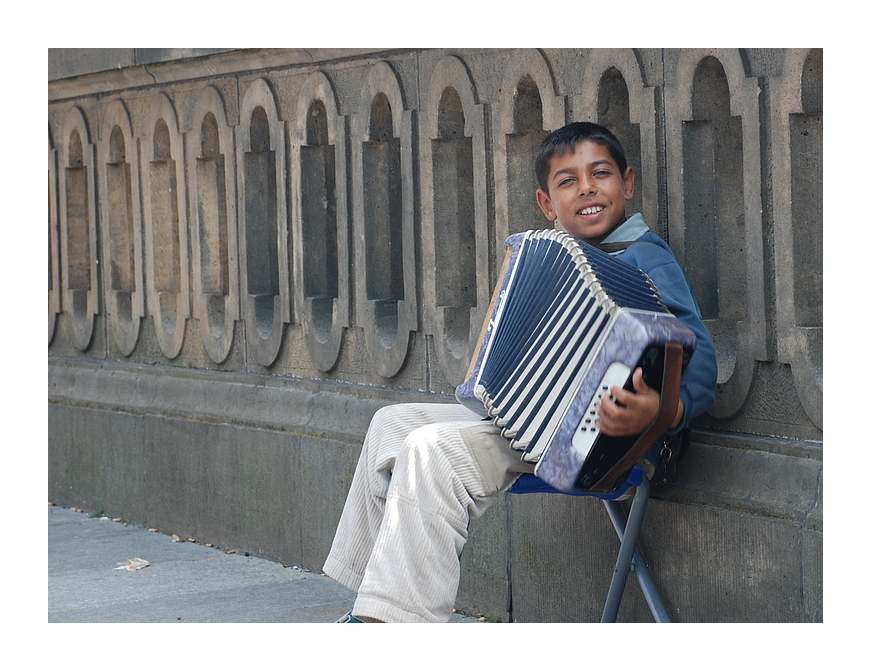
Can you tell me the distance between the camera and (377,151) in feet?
19.6

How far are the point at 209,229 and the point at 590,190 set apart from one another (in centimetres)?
317

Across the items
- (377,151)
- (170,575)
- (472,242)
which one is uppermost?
(377,151)

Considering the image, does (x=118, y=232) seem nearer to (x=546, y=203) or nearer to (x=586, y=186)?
(x=546, y=203)

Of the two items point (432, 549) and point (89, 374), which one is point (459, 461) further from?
point (89, 374)

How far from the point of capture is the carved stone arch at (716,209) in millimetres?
4328

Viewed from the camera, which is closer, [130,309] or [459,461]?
[459,461]

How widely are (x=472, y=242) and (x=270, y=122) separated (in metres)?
1.39

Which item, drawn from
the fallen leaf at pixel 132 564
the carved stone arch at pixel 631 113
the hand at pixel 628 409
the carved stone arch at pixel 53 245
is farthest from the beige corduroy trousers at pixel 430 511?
the carved stone arch at pixel 53 245

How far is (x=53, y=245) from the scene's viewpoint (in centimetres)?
844

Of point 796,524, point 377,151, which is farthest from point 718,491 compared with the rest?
point 377,151

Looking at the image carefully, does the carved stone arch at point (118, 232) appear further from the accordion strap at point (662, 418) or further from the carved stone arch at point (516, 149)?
the accordion strap at point (662, 418)

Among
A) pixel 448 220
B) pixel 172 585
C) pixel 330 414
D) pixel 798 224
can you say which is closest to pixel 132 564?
pixel 172 585

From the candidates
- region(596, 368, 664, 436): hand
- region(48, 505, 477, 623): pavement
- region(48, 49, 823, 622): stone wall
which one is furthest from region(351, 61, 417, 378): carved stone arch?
region(596, 368, 664, 436): hand

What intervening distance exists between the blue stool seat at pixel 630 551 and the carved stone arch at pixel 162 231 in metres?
3.48
